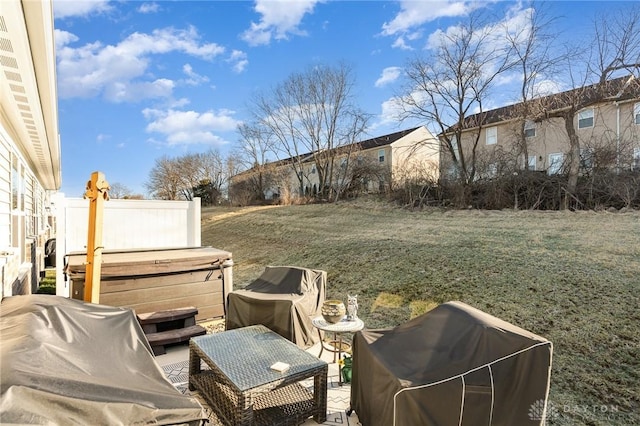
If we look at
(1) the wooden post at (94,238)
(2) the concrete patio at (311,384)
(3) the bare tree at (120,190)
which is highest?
(3) the bare tree at (120,190)

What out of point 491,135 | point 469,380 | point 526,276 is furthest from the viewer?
point 491,135

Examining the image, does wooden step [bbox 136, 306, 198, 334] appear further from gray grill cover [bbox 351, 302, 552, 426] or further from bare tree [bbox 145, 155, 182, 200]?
bare tree [bbox 145, 155, 182, 200]

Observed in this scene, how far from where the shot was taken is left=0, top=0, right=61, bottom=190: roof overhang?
2.22 metres

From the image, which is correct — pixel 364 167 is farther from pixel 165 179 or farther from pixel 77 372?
pixel 165 179

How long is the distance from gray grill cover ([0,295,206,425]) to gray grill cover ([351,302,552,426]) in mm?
1130

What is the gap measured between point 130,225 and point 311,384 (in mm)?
4005

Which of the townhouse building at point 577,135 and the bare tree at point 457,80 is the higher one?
the bare tree at point 457,80

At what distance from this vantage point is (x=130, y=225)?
18.4ft

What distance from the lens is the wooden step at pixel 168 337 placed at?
3877 millimetres

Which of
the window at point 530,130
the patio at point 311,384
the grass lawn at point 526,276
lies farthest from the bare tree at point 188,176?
the patio at point 311,384

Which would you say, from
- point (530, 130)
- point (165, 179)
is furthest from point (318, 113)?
point (165, 179)

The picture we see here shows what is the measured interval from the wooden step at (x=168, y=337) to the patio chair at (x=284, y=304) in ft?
1.46

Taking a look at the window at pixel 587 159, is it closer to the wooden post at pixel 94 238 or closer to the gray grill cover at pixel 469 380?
the gray grill cover at pixel 469 380

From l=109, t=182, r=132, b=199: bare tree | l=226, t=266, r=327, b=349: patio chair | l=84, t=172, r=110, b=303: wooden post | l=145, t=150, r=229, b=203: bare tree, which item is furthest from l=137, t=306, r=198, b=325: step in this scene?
l=109, t=182, r=132, b=199: bare tree
